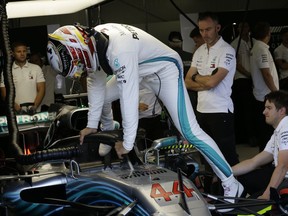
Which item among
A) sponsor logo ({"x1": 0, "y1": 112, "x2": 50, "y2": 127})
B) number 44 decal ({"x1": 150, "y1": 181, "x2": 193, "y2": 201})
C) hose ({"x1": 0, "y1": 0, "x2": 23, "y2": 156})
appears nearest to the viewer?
number 44 decal ({"x1": 150, "y1": 181, "x2": 193, "y2": 201})

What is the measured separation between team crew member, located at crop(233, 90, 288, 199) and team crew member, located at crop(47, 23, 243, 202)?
0.16m

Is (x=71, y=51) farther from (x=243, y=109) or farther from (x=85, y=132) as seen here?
(x=243, y=109)

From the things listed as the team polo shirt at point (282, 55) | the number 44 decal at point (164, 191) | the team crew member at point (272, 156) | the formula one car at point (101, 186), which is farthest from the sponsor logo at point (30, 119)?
the team polo shirt at point (282, 55)

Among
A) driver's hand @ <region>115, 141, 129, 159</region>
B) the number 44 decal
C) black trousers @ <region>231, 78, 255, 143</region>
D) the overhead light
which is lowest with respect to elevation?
black trousers @ <region>231, 78, 255, 143</region>

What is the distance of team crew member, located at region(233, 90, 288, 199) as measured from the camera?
Result: 364cm

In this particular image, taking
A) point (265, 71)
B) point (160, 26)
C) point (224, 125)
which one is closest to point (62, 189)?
point (224, 125)

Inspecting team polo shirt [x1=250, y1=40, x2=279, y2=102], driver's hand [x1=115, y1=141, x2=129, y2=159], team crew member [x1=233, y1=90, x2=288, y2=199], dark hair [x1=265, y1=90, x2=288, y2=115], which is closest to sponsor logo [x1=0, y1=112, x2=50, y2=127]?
driver's hand [x1=115, y1=141, x2=129, y2=159]

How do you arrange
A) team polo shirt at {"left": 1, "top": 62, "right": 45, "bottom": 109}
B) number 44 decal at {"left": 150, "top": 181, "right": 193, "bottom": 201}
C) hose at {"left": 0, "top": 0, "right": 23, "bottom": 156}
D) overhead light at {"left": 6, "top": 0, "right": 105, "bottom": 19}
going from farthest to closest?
overhead light at {"left": 6, "top": 0, "right": 105, "bottom": 19}
team polo shirt at {"left": 1, "top": 62, "right": 45, "bottom": 109}
hose at {"left": 0, "top": 0, "right": 23, "bottom": 156}
number 44 decal at {"left": 150, "top": 181, "right": 193, "bottom": 201}

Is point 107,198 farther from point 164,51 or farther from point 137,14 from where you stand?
point 137,14

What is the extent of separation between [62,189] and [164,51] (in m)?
1.11

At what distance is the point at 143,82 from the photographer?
395 centimetres

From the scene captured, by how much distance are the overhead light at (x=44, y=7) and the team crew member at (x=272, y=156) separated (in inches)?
138

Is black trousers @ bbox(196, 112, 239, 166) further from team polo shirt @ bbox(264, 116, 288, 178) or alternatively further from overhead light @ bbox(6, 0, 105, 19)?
overhead light @ bbox(6, 0, 105, 19)

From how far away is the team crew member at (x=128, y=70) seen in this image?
3.33 meters
